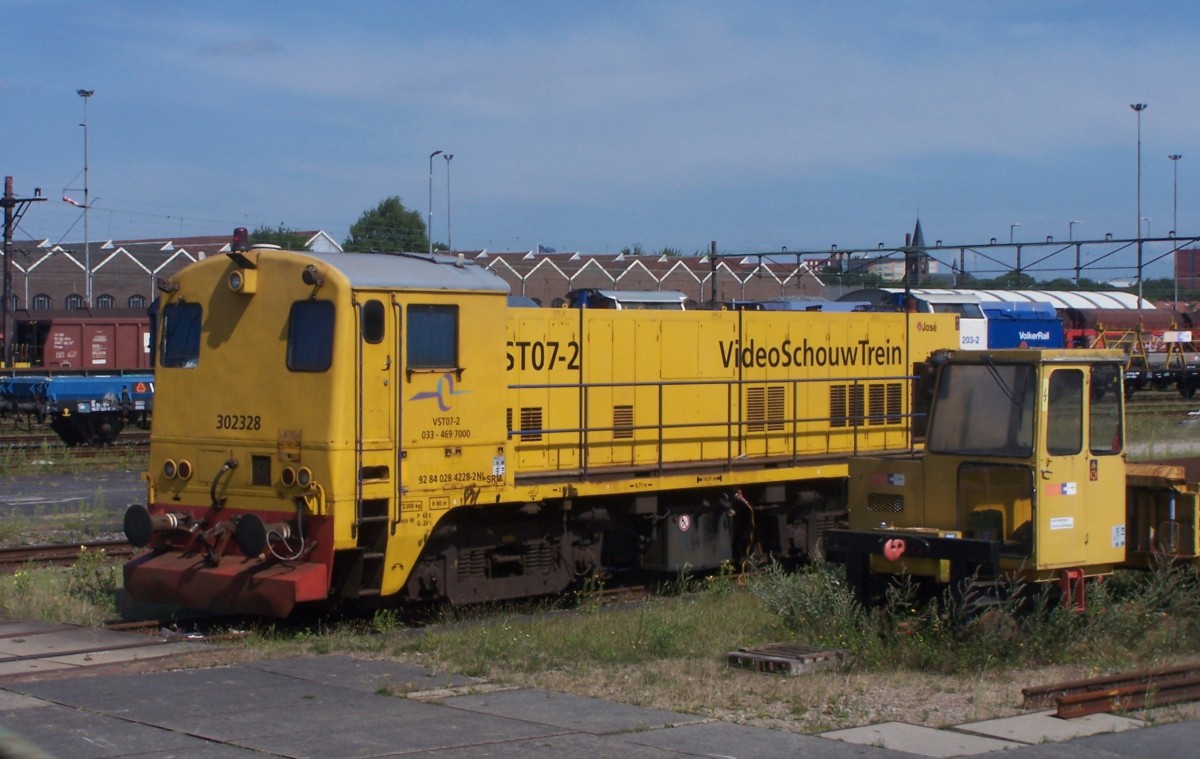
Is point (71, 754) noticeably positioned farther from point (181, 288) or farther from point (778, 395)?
point (778, 395)

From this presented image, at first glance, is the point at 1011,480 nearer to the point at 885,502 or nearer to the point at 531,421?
the point at 885,502

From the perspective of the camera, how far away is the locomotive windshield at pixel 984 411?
9781 millimetres

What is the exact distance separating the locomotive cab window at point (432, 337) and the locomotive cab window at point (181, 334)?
2.02 metres

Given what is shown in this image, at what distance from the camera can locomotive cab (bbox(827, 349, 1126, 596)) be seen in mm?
9648

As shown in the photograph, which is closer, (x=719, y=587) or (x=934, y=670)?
(x=934, y=670)

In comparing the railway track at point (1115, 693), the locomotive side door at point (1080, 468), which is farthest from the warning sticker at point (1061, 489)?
the railway track at point (1115, 693)

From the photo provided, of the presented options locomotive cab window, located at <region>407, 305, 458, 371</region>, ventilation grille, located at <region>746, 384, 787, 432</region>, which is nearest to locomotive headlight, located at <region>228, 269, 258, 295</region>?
locomotive cab window, located at <region>407, 305, 458, 371</region>

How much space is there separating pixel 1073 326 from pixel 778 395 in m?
38.2

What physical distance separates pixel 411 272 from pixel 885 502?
4415mm

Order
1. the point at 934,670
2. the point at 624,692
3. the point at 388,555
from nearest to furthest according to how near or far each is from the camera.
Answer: the point at 624,692, the point at 934,670, the point at 388,555

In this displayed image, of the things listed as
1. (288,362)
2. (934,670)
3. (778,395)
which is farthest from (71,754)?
(778,395)

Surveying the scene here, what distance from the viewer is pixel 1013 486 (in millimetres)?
10180

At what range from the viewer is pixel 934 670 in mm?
9438

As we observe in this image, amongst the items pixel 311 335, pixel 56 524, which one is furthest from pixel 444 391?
pixel 56 524
